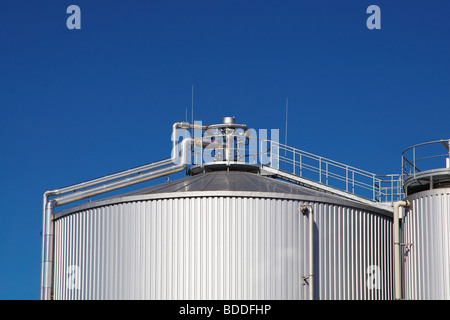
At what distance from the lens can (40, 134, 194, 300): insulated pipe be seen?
48.5 m

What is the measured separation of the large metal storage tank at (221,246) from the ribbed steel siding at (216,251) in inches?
1.6

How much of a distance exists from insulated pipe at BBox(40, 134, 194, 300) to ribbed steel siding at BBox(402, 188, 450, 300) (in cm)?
1246

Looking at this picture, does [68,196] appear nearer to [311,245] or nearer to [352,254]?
[311,245]

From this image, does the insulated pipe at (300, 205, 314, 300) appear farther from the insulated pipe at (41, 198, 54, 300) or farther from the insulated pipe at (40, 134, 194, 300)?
the insulated pipe at (41, 198, 54, 300)

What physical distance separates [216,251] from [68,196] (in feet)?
32.3

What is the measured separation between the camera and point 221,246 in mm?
44250

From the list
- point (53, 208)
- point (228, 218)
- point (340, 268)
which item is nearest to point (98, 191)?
point (53, 208)

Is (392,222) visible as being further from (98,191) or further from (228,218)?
(98,191)

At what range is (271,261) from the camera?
44250 millimetres

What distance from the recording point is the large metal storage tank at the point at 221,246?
44062mm

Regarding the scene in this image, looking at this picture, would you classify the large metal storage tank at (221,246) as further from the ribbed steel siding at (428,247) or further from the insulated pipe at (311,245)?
the ribbed steel siding at (428,247)

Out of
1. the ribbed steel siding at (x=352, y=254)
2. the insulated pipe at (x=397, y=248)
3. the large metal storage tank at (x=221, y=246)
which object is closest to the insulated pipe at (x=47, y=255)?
the large metal storage tank at (x=221, y=246)
